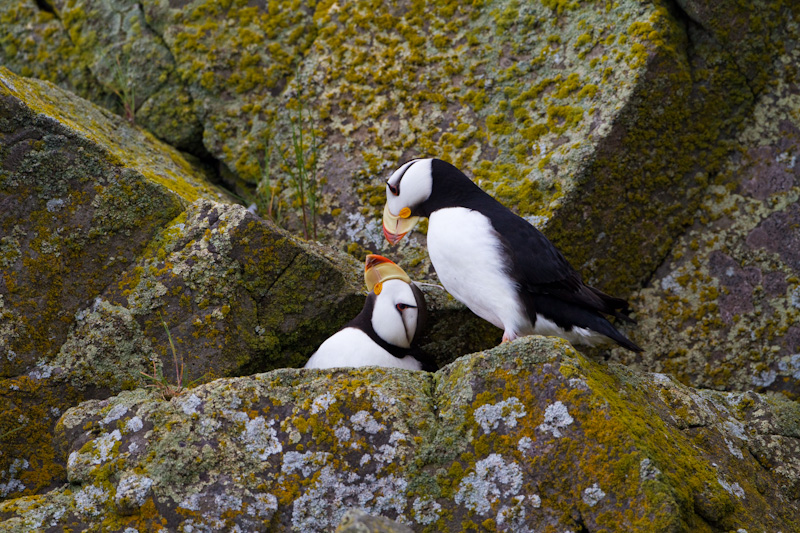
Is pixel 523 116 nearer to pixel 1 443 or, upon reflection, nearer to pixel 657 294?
pixel 657 294

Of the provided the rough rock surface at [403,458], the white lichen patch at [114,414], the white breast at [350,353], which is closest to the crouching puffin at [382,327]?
the white breast at [350,353]

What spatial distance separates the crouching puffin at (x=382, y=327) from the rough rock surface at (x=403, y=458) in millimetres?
727

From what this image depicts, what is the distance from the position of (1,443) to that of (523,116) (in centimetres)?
308

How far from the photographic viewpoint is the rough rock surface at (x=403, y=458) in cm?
243

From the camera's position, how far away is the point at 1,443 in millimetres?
3148

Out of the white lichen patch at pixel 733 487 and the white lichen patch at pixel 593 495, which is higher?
the white lichen patch at pixel 593 495

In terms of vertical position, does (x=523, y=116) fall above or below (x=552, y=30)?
below

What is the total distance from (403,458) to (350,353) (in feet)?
3.49

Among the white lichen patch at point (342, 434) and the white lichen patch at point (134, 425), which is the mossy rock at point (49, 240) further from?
the white lichen patch at point (342, 434)

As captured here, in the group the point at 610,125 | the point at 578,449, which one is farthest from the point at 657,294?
the point at 578,449

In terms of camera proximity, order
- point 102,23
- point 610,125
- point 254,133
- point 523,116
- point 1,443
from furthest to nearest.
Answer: point 102,23 → point 254,133 → point 523,116 → point 610,125 → point 1,443

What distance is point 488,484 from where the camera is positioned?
2.50 metres

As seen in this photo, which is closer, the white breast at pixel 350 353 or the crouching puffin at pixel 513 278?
the crouching puffin at pixel 513 278

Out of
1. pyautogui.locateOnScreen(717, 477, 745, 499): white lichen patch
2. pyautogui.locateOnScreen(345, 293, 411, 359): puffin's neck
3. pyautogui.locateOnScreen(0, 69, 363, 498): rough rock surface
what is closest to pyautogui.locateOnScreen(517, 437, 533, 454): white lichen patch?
pyautogui.locateOnScreen(717, 477, 745, 499): white lichen patch
